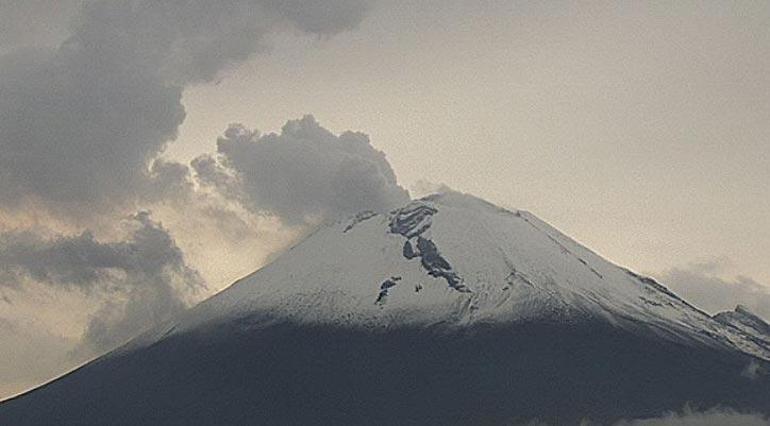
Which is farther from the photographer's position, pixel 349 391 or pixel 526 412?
pixel 349 391

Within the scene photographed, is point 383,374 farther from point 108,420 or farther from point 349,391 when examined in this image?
point 108,420

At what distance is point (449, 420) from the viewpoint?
179125mm

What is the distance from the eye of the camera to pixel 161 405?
19288 cm

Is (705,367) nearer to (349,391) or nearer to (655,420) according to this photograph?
(655,420)

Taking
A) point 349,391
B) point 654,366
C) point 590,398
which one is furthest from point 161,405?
point 654,366

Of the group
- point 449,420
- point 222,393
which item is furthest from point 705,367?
point 222,393

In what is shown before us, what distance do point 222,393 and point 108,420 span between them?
751 inches

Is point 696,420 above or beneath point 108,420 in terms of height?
beneath

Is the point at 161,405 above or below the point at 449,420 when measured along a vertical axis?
above

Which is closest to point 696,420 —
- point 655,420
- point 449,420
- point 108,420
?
point 655,420

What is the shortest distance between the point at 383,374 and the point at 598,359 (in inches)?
1418

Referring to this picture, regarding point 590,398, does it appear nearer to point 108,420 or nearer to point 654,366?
point 654,366

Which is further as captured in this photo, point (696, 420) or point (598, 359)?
point (598, 359)

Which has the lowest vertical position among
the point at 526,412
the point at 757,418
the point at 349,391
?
the point at 757,418
